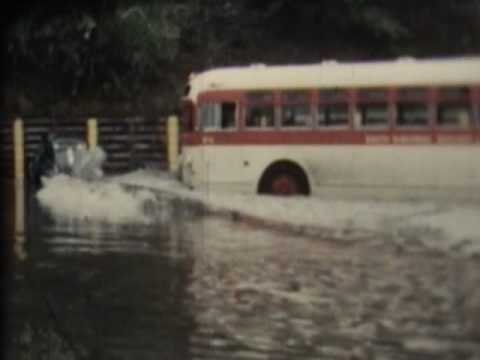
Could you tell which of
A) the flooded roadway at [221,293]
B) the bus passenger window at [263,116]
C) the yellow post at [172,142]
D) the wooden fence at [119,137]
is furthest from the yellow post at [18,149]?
the bus passenger window at [263,116]

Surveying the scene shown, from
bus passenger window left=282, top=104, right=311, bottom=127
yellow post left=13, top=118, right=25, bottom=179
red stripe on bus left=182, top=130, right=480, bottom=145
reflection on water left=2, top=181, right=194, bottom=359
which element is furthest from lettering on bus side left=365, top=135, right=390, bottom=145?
yellow post left=13, top=118, right=25, bottom=179

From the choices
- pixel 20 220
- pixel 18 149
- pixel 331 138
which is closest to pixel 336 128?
pixel 331 138

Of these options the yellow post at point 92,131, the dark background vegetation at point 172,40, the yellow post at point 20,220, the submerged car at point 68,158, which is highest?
the dark background vegetation at point 172,40

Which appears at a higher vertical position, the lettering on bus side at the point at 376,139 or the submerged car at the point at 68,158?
the lettering on bus side at the point at 376,139

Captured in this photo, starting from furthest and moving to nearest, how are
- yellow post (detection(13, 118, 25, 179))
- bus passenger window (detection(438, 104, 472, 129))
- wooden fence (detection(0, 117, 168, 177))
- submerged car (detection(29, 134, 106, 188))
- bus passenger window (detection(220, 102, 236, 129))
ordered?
yellow post (detection(13, 118, 25, 179))
submerged car (detection(29, 134, 106, 188))
wooden fence (detection(0, 117, 168, 177))
bus passenger window (detection(220, 102, 236, 129))
bus passenger window (detection(438, 104, 472, 129))

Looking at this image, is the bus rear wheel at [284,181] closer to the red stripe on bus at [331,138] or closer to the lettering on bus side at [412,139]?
the red stripe on bus at [331,138]

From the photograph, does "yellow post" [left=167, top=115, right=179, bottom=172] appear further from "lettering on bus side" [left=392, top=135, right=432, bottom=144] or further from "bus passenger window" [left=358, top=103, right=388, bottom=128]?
"lettering on bus side" [left=392, top=135, right=432, bottom=144]

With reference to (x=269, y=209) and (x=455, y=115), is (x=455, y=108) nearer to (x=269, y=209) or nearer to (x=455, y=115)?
(x=455, y=115)
